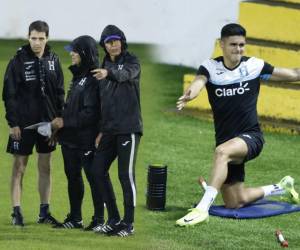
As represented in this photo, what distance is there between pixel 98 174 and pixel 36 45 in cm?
140

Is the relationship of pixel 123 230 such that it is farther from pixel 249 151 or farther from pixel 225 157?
pixel 249 151

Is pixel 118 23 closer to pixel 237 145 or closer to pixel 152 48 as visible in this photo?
pixel 152 48

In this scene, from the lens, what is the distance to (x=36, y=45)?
12320 mm

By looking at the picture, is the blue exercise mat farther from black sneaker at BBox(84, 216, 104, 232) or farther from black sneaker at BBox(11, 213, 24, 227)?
black sneaker at BBox(11, 213, 24, 227)

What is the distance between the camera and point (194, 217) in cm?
1138

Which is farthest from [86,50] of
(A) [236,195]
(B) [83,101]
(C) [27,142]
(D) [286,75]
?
(A) [236,195]

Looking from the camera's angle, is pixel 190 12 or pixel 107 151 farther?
pixel 190 12

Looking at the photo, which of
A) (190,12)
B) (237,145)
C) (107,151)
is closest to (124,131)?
(107,151)

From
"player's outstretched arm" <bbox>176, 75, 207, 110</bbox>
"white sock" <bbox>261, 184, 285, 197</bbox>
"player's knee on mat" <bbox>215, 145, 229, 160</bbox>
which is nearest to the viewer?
"player's outstretched arm" <bbox>176, 75, 207, 110</bbox>

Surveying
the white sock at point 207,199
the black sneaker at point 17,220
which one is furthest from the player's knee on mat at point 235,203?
the black sneaker at point 17,220

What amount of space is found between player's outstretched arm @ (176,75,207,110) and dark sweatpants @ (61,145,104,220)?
3.76 ft

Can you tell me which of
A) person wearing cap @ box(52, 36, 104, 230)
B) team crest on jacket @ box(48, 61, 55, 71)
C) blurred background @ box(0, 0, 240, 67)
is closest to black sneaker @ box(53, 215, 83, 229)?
person wearing cap @ box(52, 36, 104, 230)

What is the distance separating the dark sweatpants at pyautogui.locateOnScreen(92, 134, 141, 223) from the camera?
38.2 feet

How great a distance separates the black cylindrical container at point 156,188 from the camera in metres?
12.6
